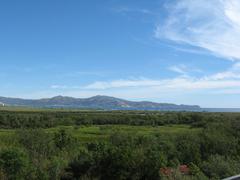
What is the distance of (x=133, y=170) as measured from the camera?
99.8ft

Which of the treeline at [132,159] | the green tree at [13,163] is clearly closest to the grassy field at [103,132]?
the treeline at [132,159]

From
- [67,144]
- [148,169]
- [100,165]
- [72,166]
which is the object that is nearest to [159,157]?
[148,169]

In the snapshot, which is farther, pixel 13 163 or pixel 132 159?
pixel 13 163

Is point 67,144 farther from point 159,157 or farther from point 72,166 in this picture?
point 159,157

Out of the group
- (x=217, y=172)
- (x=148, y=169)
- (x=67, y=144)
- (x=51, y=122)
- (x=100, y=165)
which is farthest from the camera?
(x=51, y=122)

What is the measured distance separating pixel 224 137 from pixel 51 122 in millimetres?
67596

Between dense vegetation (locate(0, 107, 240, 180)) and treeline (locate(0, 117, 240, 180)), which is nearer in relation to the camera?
dense vegetation (locate(0, 107, 240, 180))

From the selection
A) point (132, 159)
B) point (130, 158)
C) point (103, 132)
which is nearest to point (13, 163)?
point (130, 158)

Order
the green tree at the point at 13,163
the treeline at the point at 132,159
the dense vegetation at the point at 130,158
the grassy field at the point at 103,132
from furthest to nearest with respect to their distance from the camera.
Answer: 1. the grassy field at the point at 103,132
2. the green tree at the point at 13,163
3. the treeline at the point at 132,159
4. the dense vegetation at the point at 130,158

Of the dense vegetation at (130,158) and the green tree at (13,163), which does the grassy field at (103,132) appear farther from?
the green tree at (13,163)

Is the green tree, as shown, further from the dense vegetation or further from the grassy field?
the grassy field

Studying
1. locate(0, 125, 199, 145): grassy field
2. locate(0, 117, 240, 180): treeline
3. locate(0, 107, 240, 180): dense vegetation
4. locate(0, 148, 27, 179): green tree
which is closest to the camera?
locate(0, 107, 240, 180): dense vegetation

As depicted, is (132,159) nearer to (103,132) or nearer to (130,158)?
(130,158)

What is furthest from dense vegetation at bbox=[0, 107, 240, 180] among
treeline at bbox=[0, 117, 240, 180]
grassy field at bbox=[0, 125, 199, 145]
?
grassy field at bbox=[0, 125, 199, 145]
